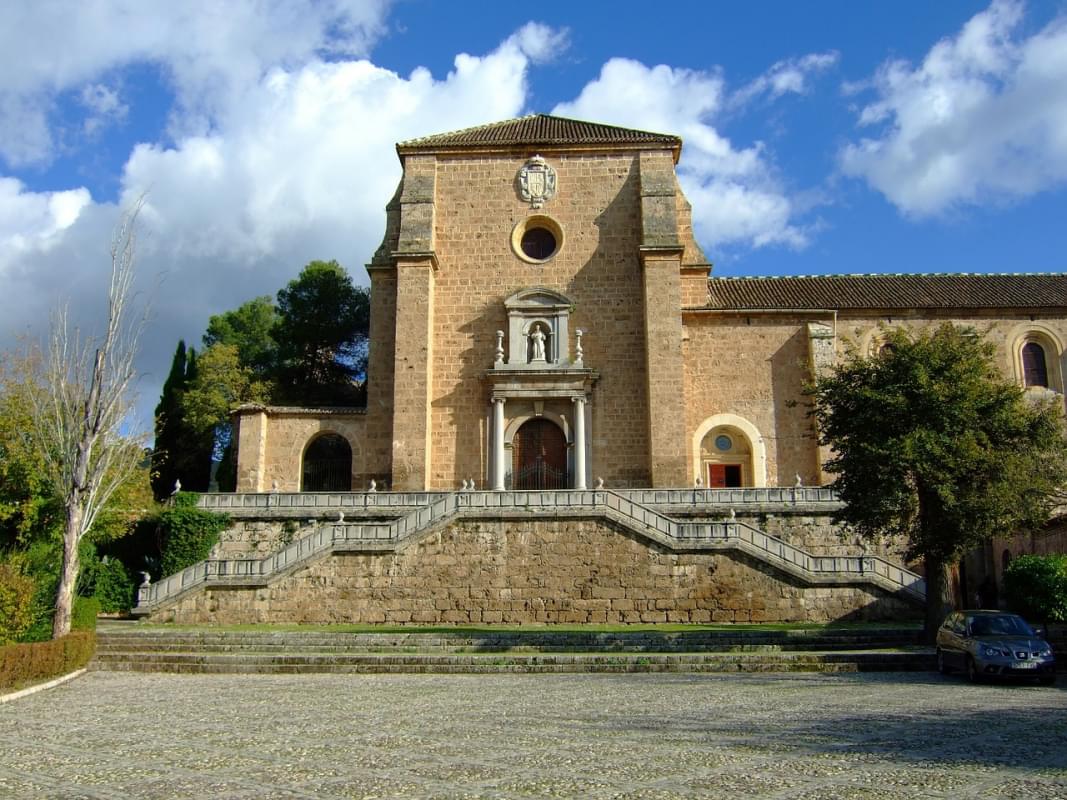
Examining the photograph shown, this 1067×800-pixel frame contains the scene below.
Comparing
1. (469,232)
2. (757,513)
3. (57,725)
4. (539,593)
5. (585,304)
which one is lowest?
(57,725)

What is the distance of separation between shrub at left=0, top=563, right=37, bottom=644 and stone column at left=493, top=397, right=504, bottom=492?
1501cm

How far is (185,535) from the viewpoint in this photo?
24.2m

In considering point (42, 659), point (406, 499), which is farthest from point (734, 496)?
point (42, 659)

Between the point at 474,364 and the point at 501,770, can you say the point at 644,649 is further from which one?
the point at 474,364

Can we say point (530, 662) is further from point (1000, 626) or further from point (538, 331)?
point (538, 331)

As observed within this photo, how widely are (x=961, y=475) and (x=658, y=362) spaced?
12346 mm

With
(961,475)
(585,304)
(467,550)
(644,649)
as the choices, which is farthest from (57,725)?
(585,304)

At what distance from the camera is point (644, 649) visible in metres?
17.3

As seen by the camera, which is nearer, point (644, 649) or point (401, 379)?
point (644, 649)

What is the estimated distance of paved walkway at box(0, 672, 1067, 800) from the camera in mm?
6949

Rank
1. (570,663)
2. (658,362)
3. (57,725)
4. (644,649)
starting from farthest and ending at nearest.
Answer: (658,362), (644,649), (570,663), (57,725)

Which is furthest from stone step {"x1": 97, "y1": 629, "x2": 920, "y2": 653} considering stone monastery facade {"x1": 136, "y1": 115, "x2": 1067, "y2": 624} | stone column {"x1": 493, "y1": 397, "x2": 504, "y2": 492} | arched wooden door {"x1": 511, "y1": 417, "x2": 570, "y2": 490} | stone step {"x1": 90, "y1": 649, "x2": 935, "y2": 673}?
arched wooden door {"x1": 511, "y1": 417, "x2": 570, "y2": 490}

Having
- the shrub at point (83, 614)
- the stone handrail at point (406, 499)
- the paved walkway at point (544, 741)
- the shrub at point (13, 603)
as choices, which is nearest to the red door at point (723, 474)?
the stone handrail at point (406, 499)

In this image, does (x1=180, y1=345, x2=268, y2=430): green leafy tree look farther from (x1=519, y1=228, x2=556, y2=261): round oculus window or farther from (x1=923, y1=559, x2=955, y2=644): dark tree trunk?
(x1=923, y1=559, x2=955, y2=644): dark tree trunk
